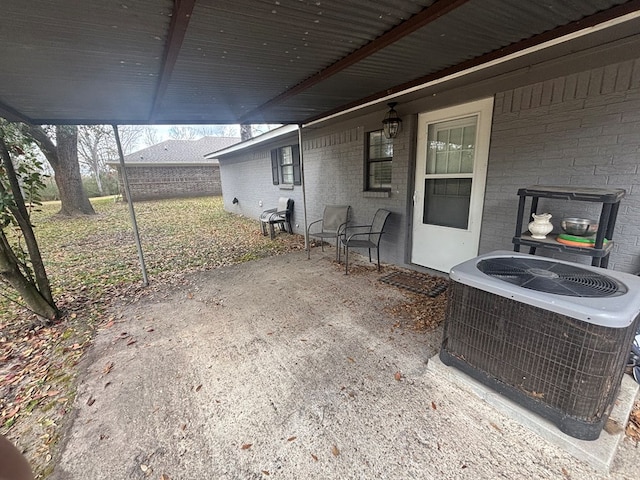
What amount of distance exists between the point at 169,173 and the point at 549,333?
20078 millimetres

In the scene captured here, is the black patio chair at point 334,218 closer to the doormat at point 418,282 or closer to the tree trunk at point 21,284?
the doormat at point 418,282

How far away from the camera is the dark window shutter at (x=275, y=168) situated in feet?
24.1

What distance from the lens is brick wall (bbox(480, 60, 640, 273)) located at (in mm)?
2139

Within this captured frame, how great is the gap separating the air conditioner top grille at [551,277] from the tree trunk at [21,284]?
4.01m

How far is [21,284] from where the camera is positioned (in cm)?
265

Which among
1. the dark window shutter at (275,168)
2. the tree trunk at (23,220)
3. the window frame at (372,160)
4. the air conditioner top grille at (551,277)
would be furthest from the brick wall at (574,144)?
the dark window shutter at (275,168)

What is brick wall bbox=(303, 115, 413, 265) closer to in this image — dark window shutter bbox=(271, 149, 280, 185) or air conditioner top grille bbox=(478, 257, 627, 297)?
dark window shutter bbox=(271, 149, 280, 185)

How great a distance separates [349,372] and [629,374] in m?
1.90

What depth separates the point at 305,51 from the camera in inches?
84.8

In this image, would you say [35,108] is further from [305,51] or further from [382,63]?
[382,63]

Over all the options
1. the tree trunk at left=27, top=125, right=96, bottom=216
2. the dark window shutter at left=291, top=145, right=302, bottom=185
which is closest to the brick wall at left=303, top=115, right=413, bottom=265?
the dark window shutter at left=291, top=145, right=302, bottom=185

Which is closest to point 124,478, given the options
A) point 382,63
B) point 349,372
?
point 349,372

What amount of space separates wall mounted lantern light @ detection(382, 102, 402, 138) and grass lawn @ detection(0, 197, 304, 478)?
116 inches

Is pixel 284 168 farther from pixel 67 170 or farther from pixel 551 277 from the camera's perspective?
pixel 67 170
